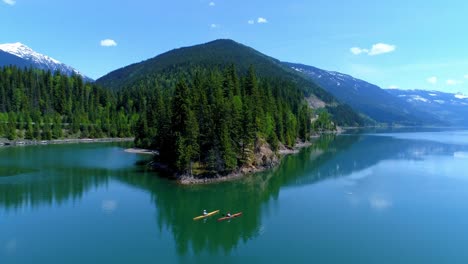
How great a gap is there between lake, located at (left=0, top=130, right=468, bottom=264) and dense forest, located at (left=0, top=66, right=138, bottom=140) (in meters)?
76.4

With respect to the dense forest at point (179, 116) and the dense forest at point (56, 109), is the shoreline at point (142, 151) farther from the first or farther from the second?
the dense forest at point (56, 109)

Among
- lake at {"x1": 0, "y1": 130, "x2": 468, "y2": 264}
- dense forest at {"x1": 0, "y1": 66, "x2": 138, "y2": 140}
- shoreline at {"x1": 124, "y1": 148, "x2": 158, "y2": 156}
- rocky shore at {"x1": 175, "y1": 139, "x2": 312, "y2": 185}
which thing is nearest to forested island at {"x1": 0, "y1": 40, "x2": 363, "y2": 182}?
dense forest at {"x1": 0, "y1": 66, "x2": 138, "y2": 140}

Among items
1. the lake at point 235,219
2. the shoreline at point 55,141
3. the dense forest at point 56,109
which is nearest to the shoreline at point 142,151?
the lake at point 235,219

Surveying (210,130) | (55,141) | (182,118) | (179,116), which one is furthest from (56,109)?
(210,130)

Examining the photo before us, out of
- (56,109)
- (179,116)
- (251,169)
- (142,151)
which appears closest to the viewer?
(179,116)

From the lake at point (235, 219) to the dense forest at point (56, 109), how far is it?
7637 cm

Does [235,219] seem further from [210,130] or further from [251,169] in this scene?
[251,169]

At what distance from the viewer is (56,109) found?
177625 mm

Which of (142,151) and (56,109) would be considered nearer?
(142,151)

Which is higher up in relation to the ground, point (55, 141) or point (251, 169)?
point (55, 141)

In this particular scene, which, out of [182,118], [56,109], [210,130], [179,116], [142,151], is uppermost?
→ [56,109]

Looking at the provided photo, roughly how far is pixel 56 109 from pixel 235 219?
523ft

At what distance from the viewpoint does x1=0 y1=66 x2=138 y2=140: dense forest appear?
150000 millimetres

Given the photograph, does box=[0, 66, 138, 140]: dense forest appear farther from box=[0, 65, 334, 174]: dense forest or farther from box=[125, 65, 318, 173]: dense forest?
box=[125, 65, 318, 173]: dense forest
